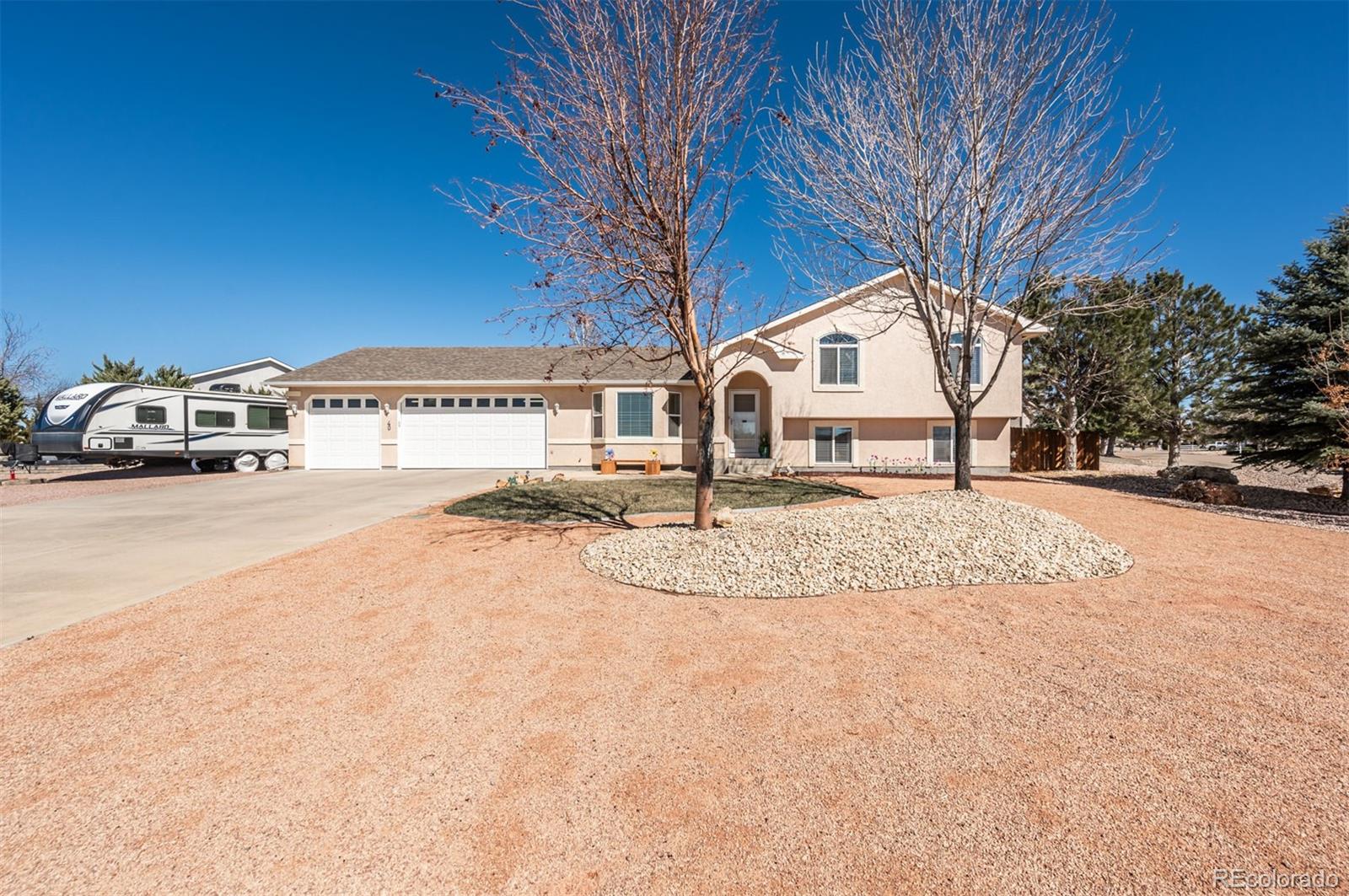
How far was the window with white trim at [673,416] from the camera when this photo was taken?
59.4ft

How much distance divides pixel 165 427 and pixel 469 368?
9917 mm

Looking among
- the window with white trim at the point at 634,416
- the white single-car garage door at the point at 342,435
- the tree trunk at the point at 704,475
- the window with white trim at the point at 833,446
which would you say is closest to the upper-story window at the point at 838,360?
the window with white trim at the point at 833,446

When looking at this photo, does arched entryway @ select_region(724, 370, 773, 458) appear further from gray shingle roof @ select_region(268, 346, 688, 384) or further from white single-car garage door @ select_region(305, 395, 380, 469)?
white single-car garage door @ select_region(305, 395, 380, 469)

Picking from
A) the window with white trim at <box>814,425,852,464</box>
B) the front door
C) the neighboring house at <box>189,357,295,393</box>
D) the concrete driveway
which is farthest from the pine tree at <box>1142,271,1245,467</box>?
the neighboring house at <box>189,357,295,393</box>

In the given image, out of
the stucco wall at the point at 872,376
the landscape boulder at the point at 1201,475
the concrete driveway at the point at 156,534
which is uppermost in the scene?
the stucco wall at the point at 872,376

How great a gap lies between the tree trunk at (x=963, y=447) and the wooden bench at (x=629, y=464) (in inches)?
360

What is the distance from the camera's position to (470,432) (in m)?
19.1

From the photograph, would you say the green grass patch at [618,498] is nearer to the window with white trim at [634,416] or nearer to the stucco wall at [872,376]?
the window with white trim at [634,416]

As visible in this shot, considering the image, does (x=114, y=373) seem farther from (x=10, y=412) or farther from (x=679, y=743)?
(x=679, y=743)

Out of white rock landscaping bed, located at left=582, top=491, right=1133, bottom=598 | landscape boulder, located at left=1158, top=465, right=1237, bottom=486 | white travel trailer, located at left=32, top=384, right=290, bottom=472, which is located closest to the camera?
white rock landscaping bed, located at left=582, top=491, right=1133, bottom=598

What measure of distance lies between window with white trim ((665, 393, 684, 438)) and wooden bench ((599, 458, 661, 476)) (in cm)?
127

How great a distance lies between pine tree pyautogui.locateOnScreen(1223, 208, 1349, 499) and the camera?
1116 cm

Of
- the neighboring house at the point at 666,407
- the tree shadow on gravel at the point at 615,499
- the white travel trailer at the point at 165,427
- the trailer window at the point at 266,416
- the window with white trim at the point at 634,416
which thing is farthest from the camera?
the trailer window at the point at 266,416

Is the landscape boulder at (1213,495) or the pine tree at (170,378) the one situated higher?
the pine tree at (170,378)
